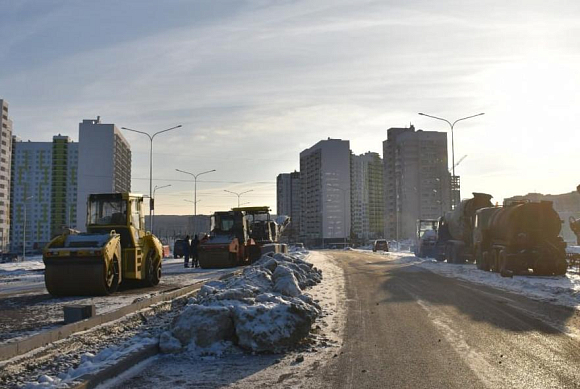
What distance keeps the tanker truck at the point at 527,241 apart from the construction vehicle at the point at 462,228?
5461mm

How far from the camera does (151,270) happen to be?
18.4 meters

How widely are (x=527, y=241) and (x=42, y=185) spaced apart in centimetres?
16909

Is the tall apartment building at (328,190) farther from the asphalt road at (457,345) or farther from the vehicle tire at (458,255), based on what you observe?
the asphalt road at (457,345)

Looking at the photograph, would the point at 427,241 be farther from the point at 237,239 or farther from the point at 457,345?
the point at 457,345

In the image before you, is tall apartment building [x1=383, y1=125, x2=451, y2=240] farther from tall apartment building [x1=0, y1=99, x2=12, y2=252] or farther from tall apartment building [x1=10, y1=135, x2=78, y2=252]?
tall apartment building [x1=0, y1=99, x2=12, y2=252]

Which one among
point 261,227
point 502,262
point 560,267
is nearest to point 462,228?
point 502,262

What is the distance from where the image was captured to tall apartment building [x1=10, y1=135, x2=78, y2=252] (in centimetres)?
16175

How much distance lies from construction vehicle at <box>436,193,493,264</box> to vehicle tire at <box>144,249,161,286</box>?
59.4ft

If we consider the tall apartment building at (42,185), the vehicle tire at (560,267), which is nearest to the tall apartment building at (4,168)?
the tall apartment building at (42,185)

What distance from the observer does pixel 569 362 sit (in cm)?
725

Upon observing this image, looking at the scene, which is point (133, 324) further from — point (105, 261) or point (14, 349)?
point (105, 261)

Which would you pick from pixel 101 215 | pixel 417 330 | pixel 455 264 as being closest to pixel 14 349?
pixel 417 330

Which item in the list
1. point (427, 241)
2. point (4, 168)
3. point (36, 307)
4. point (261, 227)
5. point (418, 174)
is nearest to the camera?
point (36, 307)

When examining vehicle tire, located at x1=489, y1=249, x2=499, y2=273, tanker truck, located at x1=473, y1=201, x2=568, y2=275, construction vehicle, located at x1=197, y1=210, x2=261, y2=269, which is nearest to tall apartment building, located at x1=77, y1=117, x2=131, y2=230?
construction vehicle, located at x1=197, y1=210, x2=261, y2=269
